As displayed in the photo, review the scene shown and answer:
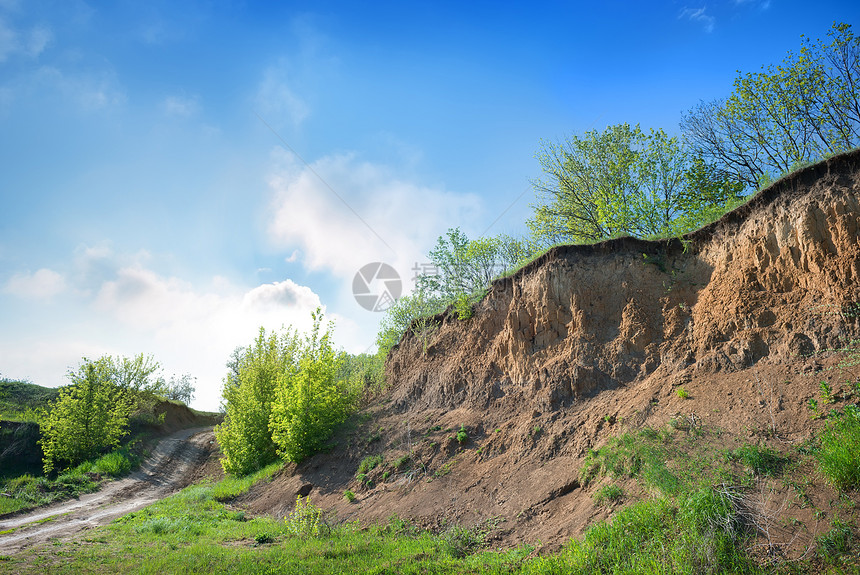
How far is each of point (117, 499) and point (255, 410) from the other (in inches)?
252

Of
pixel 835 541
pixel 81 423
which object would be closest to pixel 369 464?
pixel 835 541

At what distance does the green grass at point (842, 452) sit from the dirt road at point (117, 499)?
15250 mm

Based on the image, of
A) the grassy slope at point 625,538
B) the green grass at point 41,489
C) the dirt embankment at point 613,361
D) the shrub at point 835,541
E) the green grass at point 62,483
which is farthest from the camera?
the green grass at point 62,483

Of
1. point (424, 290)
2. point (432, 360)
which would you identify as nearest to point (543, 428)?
point (432, 360)

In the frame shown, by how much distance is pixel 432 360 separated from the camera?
19047 mm

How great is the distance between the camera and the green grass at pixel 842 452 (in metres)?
6.07

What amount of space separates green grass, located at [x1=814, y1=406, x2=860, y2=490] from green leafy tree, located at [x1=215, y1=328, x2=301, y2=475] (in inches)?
738

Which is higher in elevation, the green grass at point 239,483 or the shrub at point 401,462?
the shrub at point 401,462

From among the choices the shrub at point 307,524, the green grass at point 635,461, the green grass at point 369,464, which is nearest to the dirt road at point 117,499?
the shrub at point 307,524

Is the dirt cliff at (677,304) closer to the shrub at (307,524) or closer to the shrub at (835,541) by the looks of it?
the shrub at (835,541)

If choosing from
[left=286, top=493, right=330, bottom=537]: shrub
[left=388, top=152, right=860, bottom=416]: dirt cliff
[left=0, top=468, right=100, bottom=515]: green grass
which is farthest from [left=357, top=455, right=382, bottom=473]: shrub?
[left=0, top=468, right=100, bottom=515]: green grass

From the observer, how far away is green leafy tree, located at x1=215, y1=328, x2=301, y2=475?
20.5m

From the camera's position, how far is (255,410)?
68.6ft

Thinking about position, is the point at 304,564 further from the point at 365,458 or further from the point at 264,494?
the point at 264,494
